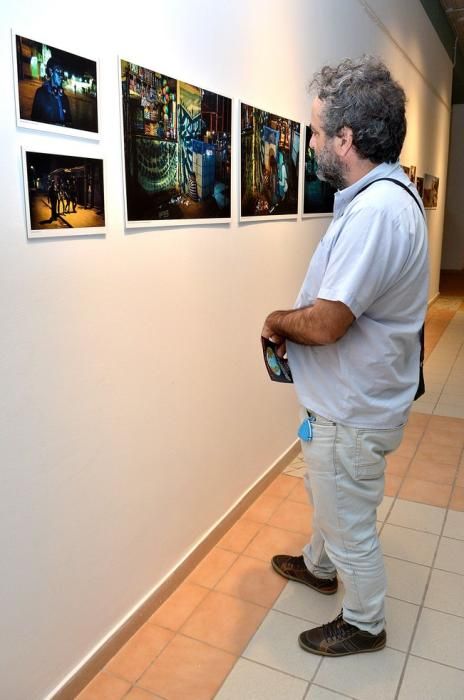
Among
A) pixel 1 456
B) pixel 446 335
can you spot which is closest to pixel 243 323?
pixel 1 456

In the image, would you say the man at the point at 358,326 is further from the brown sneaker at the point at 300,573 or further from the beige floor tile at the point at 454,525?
the beige floor tile at the point at 454,525

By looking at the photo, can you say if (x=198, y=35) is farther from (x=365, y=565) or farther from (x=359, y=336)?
(x=365, y=565)

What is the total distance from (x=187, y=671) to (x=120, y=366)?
1.03 metres

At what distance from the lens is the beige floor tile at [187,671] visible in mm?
1844

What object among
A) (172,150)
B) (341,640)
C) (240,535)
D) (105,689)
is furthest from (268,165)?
(105,689)

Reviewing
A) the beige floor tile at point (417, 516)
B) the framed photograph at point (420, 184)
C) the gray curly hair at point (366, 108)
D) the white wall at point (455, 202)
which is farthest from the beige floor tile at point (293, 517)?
the white wall at point (455, 202)

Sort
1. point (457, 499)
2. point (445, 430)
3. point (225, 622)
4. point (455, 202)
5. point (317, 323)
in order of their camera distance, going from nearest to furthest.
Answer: point (317, 323) < point (225, 622) < point (457, 499) < point (445, 430) < point (455, 202)

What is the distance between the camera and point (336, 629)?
199 cm

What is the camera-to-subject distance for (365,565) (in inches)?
74.1

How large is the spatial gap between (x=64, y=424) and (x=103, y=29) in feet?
3.81

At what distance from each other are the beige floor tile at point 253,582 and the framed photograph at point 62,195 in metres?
1.49

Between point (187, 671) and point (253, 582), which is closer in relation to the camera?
point (187, 671)

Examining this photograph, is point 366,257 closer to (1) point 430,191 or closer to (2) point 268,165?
(2) point 268,165

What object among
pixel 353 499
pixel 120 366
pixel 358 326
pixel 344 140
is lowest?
pixel 353 499
